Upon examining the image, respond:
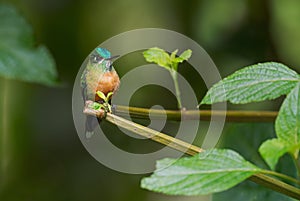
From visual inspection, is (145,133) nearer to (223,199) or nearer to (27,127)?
(223,199)

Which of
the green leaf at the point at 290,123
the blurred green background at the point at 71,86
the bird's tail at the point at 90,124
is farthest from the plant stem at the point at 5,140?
the green leaf at the point at 290,123

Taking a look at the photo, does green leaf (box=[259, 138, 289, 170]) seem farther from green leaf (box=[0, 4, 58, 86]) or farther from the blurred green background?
the blurred green background

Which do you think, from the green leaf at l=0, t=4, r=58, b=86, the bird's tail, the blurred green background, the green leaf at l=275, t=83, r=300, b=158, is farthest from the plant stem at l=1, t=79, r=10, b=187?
the green leaf at l=275, t=83, r=300, b=158

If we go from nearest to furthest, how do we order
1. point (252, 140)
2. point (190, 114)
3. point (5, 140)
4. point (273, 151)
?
point (273, 151) < point (190, 114) < point (252, 140) < point (5, 140)

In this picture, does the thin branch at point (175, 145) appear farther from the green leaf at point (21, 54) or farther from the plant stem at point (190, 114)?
the green leaf at point (21, 54)

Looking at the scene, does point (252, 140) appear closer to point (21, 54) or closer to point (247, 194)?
point (247, 194)

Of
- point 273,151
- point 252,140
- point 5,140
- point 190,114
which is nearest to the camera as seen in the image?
point 273,151

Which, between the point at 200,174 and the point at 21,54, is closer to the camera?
the point at 200,174

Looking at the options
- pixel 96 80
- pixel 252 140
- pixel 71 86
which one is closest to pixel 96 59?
pixel 96 80
